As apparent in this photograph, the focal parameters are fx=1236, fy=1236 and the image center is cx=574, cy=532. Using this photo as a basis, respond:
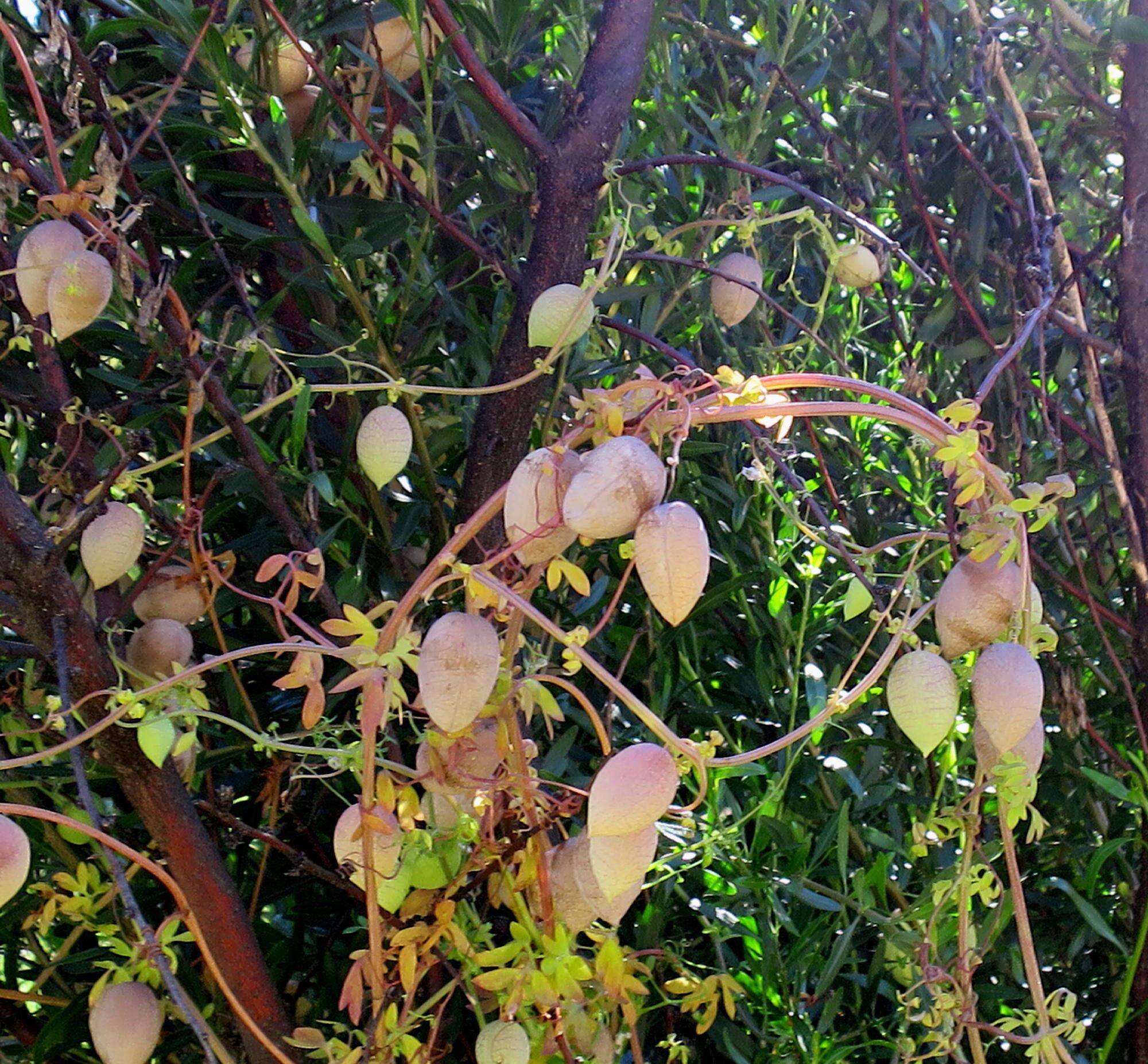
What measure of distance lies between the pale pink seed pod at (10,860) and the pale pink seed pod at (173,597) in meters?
0.19

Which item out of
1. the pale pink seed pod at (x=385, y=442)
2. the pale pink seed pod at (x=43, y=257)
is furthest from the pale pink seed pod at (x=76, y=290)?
the pale pink seed pod at (x=385, y=442)

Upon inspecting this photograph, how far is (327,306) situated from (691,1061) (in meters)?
0.51

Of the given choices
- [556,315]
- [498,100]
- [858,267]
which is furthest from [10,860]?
[858,267]

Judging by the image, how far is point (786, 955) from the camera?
713 millimetres

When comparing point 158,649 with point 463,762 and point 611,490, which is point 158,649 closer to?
point 463,762

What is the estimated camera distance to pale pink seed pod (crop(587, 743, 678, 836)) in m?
0.40

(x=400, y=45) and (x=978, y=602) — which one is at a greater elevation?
(x=400, y=45)

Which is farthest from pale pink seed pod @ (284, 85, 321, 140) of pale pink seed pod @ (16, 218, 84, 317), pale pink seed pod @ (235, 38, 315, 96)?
pale pink seed pod @ (16, 218, 84, 317)

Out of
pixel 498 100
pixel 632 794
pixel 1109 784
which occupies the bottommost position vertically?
pixel 1109 784

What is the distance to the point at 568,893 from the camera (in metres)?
0.49

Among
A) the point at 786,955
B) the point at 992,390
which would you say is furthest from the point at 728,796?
the point at 992,390

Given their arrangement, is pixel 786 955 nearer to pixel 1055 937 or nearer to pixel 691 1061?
pixel 691 1061

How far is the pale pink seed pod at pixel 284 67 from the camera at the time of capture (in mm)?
690

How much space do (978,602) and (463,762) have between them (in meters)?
0.21
